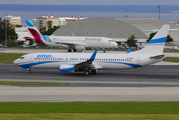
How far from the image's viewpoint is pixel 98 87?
2859cm

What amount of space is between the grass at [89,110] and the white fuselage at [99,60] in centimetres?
1649

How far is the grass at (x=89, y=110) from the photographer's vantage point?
16.7 m

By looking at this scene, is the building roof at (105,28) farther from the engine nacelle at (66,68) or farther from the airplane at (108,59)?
the engine nacelle at (66,68)

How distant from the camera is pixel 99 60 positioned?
38031 millimetres

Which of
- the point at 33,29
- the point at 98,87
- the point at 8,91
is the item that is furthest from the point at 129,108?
the point at 33,29

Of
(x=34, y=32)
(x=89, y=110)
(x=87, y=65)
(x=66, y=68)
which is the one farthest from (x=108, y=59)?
(x=34, y=32)

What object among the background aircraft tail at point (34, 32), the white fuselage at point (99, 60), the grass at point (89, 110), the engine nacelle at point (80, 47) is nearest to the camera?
the grass at point (89, 110)

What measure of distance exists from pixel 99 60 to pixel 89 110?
1953cm

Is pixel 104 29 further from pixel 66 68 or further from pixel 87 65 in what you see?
pixel 66 68

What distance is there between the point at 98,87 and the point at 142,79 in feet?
26.9

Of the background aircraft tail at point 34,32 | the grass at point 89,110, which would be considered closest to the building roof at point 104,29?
the background aircraft tail at point 34,32

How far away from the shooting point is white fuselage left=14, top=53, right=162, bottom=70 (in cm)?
3781

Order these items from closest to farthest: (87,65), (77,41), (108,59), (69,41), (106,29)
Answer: (87,65) → (108,59) → (69,41) → (77,41) → (106,29)
